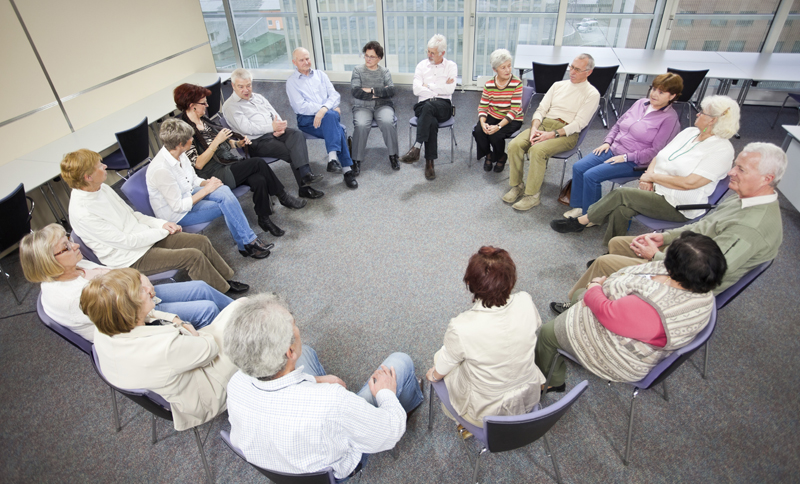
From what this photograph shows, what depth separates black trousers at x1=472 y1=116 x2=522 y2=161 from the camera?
13.4 feet

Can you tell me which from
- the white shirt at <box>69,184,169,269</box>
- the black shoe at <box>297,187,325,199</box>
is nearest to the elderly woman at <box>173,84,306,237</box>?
the black shoe at <box>297,187,325,199</box>

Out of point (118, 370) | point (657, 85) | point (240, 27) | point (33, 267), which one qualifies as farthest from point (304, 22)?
point (118, 370)

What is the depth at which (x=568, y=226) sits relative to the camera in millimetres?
3438

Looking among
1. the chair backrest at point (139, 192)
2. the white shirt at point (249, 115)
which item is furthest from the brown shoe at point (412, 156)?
the chair backrest at point (139, 192)

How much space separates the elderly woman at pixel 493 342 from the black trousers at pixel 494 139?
273 cm

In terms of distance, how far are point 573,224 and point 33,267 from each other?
3.35 meters

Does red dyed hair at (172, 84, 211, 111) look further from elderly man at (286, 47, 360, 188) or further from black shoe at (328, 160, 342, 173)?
black shoe at (328, 160, 342, 173)

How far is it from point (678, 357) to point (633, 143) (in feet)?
7.15

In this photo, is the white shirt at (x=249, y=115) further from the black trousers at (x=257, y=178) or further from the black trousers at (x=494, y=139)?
the black trousers at (x=494, y=139)

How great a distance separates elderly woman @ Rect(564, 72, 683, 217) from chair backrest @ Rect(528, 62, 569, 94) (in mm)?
1351

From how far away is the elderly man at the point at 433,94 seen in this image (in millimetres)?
4242

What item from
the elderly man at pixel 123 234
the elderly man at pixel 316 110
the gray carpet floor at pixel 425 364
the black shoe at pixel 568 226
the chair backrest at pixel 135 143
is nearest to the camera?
the gray carpet floor at pixel 425 364

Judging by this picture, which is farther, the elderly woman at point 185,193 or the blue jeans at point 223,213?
the blue jeans at point 223,213

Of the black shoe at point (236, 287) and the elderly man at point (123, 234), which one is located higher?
the elderly man at point (123, 234)
